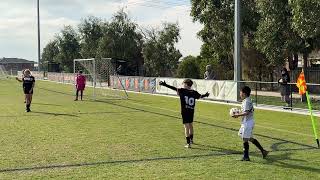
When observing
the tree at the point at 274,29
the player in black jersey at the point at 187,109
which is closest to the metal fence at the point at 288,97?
the tree at the point at 274,29

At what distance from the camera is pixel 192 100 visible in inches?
481

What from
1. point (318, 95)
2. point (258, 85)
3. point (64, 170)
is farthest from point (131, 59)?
point (64, 170)

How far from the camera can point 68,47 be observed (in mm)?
84938

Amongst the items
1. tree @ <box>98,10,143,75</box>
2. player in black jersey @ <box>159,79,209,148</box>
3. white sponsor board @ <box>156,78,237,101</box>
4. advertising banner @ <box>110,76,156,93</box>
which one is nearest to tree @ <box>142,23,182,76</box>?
tree @ <box>98,10,143,75</box>

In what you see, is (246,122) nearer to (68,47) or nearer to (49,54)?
(68,47)

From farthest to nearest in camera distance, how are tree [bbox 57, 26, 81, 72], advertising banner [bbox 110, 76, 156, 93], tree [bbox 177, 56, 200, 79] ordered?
tree [bbox 57, 26, 81, 72], tree [bbox 177, 56, 200, 79], advertising banner [bbox 110, 76, 156, 93]

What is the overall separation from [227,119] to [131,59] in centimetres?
4340

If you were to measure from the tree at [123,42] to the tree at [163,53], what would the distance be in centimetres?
464

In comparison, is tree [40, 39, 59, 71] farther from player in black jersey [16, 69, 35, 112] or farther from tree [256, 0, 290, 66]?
player in black jersey [16, 69, 35, 112]

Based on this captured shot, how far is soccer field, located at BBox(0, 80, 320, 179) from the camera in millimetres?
9227

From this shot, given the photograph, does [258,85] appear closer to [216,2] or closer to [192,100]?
[216,2]

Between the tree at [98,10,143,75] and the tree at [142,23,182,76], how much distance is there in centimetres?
464

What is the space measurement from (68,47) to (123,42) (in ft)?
83.5

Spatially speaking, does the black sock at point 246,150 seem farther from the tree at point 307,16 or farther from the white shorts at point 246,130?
the tree at point 307,16
